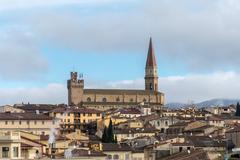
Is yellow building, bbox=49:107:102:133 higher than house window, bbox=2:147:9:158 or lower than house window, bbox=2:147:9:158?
higher

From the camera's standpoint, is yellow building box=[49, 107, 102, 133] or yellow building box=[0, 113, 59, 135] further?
yellow building box=[49, 107, 102, 133]

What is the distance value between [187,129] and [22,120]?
22.6m

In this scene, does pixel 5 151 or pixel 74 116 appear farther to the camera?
pixel 74 116

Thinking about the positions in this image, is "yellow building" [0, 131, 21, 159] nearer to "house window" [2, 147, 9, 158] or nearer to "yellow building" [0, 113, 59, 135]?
"house window" [2, 147, 9, 158]

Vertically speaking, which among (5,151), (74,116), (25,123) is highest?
(74,116)

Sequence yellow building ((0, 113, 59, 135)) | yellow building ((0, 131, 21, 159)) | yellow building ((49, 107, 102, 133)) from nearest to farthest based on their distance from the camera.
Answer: yellow building ((0, 131, 21, 159)) < yellow building ((0, 113, 59, 135)) < yellow building ((49, 107, 102, 133))

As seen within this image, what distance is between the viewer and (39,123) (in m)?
127

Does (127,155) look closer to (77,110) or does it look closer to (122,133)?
(122,133)

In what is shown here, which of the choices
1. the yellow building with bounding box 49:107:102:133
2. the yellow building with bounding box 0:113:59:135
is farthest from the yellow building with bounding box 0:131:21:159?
the yellow building with bounding box 49:107:102:133

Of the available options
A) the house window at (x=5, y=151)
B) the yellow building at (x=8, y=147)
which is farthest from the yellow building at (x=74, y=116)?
the house window at (x=5, y=151)

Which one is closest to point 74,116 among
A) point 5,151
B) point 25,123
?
point 25,123

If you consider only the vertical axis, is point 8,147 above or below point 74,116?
below

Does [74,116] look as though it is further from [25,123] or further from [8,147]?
[8,147]

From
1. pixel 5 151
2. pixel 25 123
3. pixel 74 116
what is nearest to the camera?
pixel 5 151
